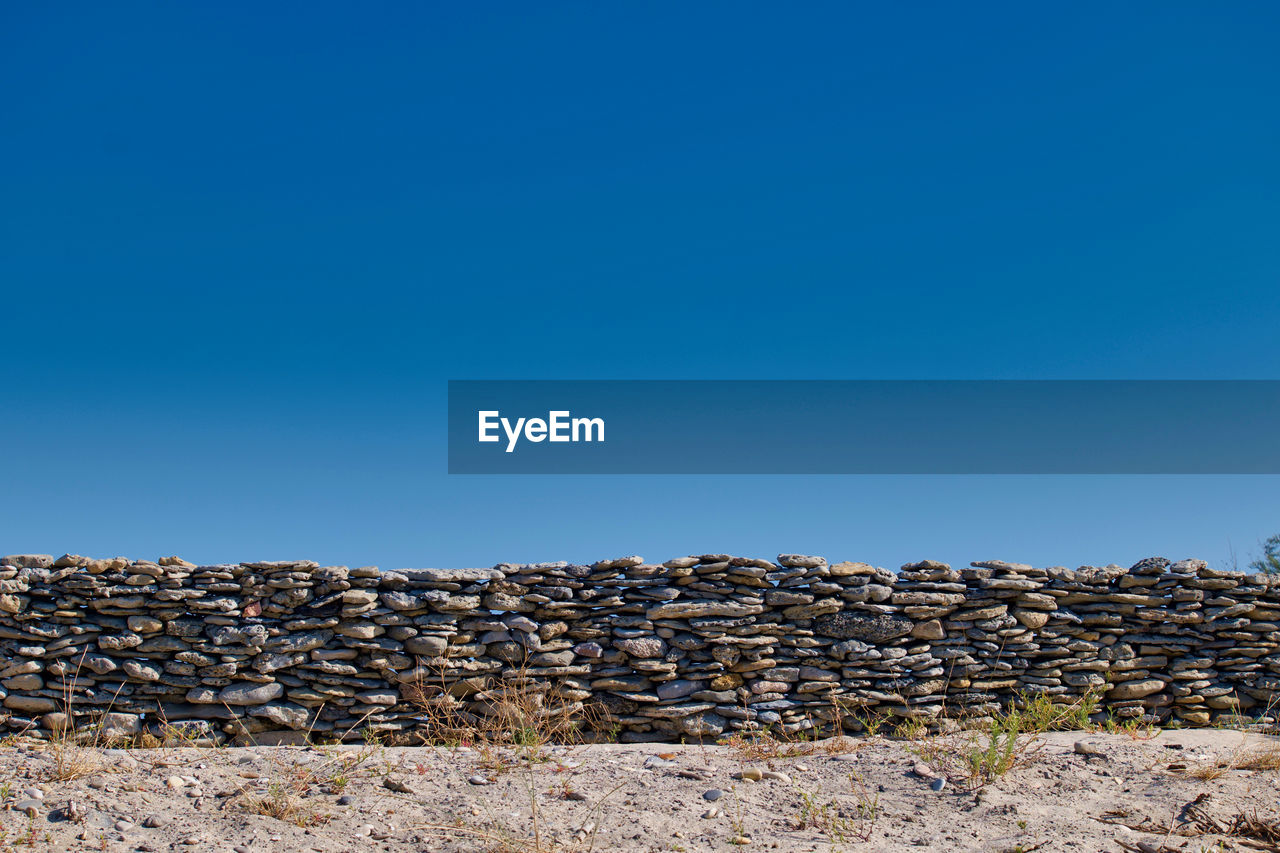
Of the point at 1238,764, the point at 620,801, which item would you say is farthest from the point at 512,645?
the point at 1238,764

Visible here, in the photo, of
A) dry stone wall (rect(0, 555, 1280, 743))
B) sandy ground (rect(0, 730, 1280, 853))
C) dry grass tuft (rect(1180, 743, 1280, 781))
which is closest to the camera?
sandy ground (rect(0, 730, 1280, 853))

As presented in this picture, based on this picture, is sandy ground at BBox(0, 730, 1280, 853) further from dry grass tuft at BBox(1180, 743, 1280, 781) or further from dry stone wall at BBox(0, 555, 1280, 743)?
dry stone wall at BBox(0, 555, 1280, 743)

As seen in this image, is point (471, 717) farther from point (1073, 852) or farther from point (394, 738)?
point (1073, 852)

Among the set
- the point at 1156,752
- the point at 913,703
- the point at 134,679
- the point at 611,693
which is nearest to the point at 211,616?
the point at 134,679

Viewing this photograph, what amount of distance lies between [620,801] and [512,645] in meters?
2.74

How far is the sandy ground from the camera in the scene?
5.12 metres

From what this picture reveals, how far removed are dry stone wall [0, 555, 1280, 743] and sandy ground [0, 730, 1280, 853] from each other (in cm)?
133

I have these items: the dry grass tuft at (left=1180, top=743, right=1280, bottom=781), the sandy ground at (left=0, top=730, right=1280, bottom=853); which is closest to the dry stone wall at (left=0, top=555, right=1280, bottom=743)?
the sandy ground at (left=0, top=730, right=1280, bottom=853)

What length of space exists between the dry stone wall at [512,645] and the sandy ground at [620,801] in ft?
4.38

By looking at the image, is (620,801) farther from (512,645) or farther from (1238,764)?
(1238,764)

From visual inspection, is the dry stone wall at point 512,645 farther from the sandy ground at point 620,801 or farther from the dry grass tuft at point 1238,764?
the dry grass tuft at point 1238,764

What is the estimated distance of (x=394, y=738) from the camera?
26.4 ft

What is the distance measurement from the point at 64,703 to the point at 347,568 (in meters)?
2.73

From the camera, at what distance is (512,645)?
325 inches
